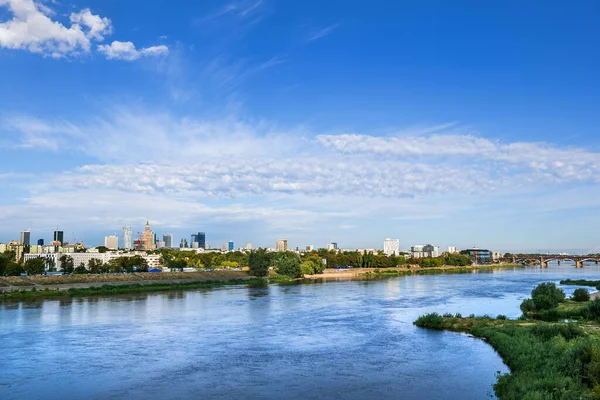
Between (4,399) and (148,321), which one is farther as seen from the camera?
(148,321)

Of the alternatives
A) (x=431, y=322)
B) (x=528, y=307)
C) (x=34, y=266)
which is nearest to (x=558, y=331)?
(x=431, y=322)

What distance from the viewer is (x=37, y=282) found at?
61.6m

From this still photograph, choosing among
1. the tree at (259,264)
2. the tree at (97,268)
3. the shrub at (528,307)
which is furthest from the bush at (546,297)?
the tree at (97,268)

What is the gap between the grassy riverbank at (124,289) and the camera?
5228 cm

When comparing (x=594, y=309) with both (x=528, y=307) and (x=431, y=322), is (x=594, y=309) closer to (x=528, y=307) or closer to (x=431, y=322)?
(x=528, y=307)

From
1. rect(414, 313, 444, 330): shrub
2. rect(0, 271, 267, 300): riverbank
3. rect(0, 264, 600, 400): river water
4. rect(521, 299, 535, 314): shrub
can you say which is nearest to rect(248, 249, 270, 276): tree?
rect(0, 271, 267, 300): riverbank

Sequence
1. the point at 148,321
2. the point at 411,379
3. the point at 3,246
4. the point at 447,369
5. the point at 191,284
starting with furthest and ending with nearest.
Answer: the point at 3,246 → the point at 191,284 → the point at 148,321 → the point at 447,369 → the point at 411,379

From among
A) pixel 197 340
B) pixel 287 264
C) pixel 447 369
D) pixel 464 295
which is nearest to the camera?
pixel 447 369

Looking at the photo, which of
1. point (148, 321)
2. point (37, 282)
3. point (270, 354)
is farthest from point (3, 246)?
point (270, 354)

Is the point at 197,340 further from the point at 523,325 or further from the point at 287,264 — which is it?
the point at 287,264

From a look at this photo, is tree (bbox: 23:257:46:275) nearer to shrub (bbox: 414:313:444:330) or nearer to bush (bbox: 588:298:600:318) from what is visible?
shrub (bbox: 414:313:444:330)

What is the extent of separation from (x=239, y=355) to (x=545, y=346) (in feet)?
45.6

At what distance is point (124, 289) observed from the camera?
202ft

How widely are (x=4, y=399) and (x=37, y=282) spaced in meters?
50.3
